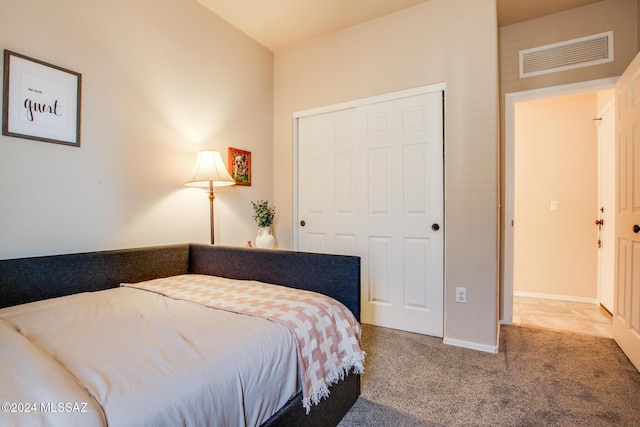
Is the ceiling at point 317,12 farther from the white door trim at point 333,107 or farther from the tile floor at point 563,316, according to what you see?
the tile floor at point 563,316

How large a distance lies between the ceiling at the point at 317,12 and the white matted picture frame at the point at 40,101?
1.34 m

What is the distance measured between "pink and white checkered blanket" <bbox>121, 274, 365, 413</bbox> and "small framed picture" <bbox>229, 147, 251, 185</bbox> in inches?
55.4

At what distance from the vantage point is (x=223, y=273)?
2.09 metres

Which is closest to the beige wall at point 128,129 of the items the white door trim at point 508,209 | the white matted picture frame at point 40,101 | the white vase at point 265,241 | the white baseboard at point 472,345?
the white matted picture frame at point 40,101

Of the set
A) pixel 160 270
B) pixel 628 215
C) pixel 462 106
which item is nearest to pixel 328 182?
pixel 462 106

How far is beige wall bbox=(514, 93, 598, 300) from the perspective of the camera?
355cm

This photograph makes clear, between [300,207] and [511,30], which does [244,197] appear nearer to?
[300,207]

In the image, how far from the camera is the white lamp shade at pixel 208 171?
7.61 feet

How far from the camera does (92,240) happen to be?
6.11 feet

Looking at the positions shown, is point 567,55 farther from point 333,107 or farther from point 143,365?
point 143,365

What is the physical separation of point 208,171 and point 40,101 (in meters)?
0.98

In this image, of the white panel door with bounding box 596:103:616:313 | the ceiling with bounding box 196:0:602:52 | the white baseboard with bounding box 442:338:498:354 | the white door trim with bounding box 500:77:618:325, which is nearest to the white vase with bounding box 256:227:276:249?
the white baseboard with bounding box 442:338:498:354

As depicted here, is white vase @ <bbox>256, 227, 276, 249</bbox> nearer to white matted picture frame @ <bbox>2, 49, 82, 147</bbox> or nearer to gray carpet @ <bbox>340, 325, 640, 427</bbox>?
gray carpet @ <bbox>340, 325, 640, 427</bbox>

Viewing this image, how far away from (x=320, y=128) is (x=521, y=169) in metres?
2.65
